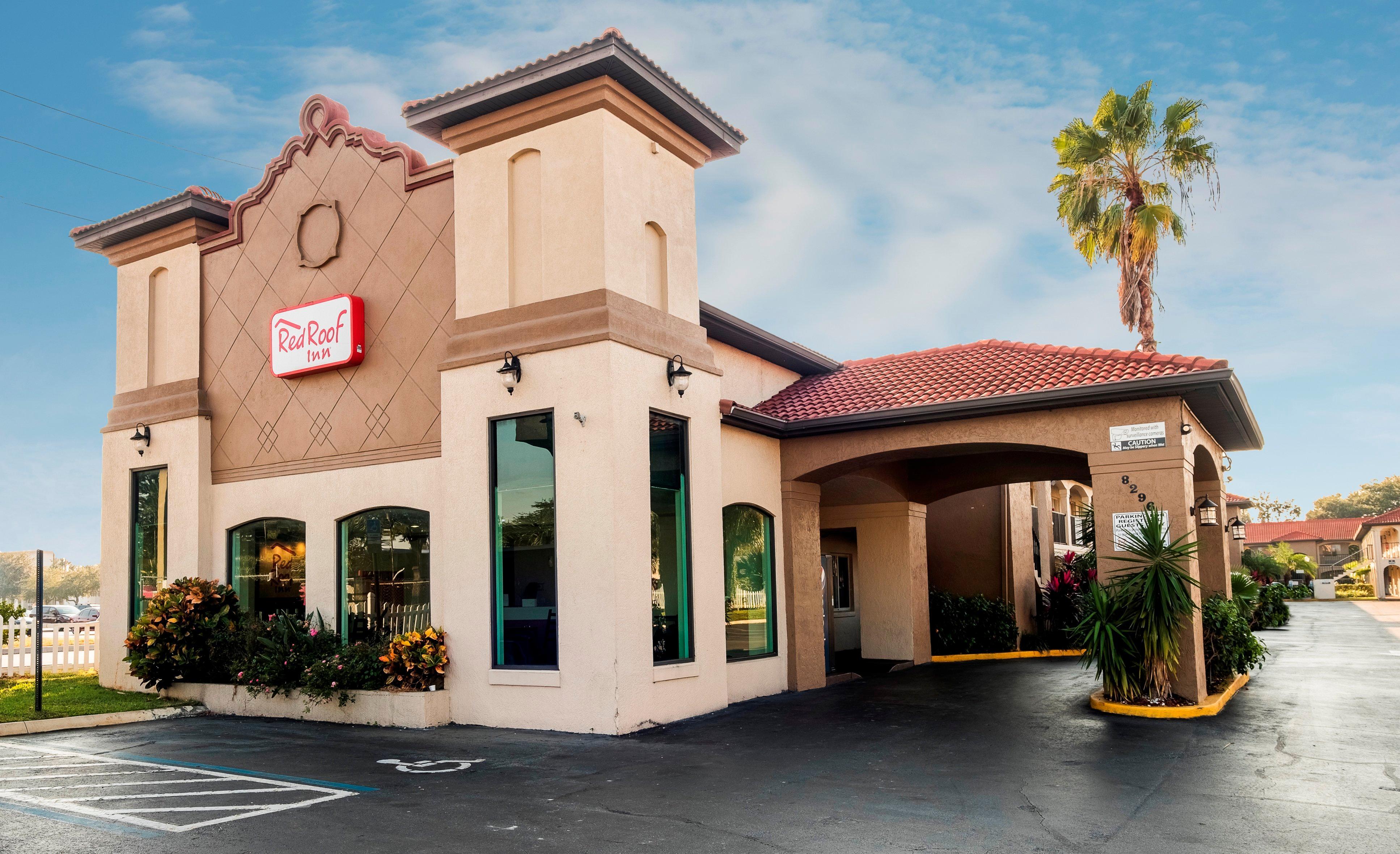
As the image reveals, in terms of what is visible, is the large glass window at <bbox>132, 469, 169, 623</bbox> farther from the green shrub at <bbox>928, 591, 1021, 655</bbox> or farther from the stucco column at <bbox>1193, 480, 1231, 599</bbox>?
the stucco column at <bbox>1193, 480, 1231, 599</bbox>

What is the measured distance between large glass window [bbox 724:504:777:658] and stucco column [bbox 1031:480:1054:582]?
11.4 metres

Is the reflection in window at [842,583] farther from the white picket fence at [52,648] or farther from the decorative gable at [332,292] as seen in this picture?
the white picket fence at [52,648]

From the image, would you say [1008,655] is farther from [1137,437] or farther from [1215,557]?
[1137,437]

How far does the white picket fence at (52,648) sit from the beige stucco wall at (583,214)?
1122 cm

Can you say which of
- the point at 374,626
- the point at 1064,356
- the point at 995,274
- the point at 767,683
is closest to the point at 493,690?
the point at 374,626

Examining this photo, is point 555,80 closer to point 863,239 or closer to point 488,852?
point 488,852

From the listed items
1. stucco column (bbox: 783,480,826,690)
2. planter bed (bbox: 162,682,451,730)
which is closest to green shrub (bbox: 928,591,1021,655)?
stucco column (bbox: 783,480,826,690)

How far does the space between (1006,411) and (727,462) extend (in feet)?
13.1

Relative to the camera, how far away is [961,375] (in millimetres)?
15172

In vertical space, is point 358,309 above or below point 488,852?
above

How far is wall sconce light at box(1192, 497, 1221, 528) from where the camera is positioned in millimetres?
15377

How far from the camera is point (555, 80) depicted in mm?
11648

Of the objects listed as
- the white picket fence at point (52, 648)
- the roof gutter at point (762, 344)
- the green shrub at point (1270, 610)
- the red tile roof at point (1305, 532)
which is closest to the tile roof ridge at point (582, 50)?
the roof gutter at point (762, 344)

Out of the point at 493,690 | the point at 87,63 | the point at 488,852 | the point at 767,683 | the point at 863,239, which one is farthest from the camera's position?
the point at 863,239
